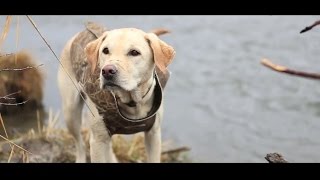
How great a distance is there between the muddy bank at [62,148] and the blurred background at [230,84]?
0.56m

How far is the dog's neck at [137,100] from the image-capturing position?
3.74m

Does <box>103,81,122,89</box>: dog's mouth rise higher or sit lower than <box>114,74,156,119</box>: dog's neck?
higher

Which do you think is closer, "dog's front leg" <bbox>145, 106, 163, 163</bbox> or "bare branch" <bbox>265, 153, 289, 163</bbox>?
"bare branch" <bbox>265, 153, 289, 163</bbox>

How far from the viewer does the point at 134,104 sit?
12.7 ft

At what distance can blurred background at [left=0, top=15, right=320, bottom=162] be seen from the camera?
7395 millimetres

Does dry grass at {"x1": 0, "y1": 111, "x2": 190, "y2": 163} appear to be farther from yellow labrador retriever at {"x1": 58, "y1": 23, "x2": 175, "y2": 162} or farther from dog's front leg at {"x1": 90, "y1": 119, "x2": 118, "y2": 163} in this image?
dog's front leg at {"x1": 90, "y1": 119, "x2": 118, "y2": 163}

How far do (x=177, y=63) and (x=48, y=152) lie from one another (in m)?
4.18

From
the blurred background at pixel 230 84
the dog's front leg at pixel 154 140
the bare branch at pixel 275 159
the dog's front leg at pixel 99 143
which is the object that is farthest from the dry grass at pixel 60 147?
the bare branch at pixel 275 159

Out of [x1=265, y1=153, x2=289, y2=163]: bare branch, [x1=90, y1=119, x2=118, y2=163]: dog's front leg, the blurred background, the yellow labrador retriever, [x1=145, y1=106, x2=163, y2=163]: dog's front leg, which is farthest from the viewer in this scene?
the blurred background

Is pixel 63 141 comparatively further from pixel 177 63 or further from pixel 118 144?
pixel 177 63

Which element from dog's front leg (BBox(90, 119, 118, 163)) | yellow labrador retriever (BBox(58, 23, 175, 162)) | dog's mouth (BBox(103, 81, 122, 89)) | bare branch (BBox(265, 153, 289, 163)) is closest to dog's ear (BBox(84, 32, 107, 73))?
yellow labrador retriever (BBox(58, 23, 175, 162))

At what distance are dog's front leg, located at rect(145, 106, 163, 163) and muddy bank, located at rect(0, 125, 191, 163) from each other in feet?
4.55

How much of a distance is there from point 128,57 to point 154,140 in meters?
1.02
